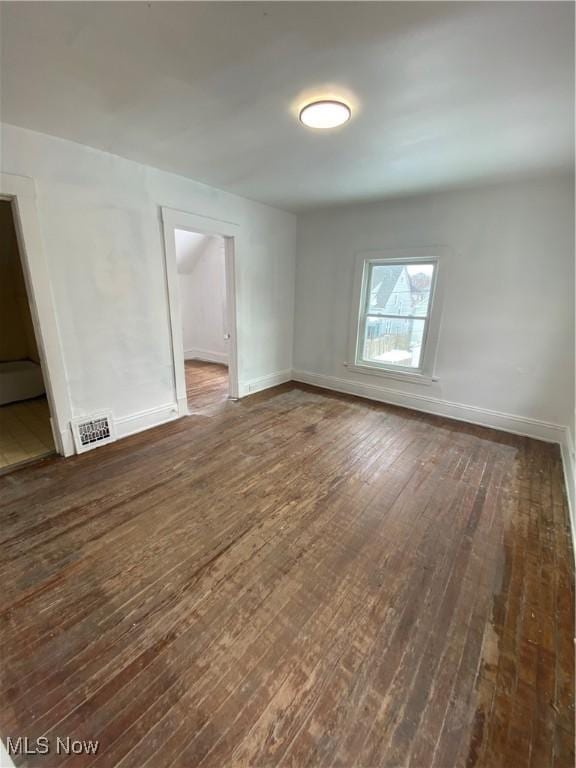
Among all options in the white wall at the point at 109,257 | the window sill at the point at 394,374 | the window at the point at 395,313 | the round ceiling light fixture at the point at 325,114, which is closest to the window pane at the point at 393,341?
the window at the point at 395,313

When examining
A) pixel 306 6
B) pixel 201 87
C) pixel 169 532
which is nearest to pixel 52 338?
→ pixel 169 532

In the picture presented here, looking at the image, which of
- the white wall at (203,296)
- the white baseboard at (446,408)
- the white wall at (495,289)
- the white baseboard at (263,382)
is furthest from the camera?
the white wall at (203,296)

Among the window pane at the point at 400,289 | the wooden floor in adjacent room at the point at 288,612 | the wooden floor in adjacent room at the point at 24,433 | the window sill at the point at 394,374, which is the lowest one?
the wooden floor in adjacent room at the point at 288,612

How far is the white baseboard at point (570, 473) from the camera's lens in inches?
83.0

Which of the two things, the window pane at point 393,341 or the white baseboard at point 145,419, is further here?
the window pane at point 393,341

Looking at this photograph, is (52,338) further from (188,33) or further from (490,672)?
(490,672)

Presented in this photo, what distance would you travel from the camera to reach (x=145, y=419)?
3387mm

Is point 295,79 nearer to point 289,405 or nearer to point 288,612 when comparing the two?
point 288,612

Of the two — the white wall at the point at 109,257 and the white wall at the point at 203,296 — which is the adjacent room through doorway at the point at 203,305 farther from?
the white wall at the point at 109,257

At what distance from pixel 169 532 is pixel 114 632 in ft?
1.99

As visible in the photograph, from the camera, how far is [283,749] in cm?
106

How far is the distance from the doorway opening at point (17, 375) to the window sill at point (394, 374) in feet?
12.1

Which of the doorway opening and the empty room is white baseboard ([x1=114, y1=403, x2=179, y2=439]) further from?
the doorway opening

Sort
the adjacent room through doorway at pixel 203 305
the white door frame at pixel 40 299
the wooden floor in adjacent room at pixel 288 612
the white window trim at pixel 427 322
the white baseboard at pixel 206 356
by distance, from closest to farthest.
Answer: the wooden floor in adjacent room at pixel 288 612
the white door frame at pixel 40 299
the white window trim at pixel 427 322
the adjacent room through doorway at pixel 203 305
the white baseboard at pixel 206 356
